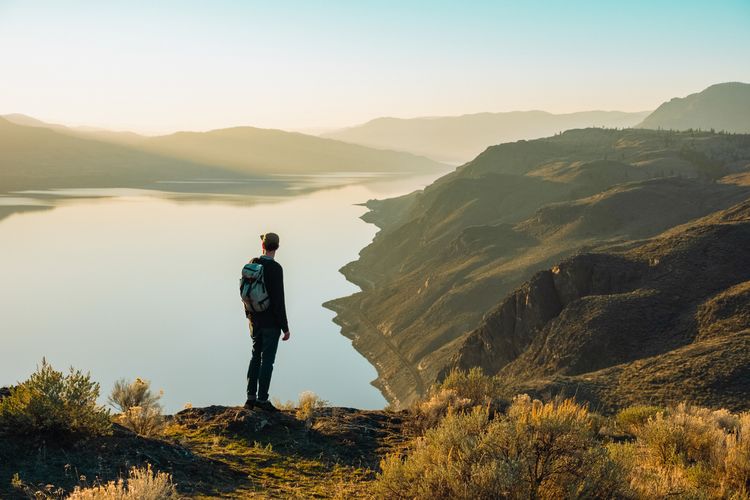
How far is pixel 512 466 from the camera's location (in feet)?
18.3

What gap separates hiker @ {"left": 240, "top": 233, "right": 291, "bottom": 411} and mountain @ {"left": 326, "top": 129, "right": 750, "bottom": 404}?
58.5ft

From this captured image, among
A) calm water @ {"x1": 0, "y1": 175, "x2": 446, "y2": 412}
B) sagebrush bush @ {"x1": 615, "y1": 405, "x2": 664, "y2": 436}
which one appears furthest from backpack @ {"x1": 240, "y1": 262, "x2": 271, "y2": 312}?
calm water @ {"x1": 0, "y1": 175, "x2": 446, "y2": 412}

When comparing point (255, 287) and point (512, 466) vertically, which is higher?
point (255, 287)

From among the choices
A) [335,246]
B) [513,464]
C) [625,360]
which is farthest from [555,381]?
[335,246]

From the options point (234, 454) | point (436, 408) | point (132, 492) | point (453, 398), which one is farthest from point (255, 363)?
point (132, 492)

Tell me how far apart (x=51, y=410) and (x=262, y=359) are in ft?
11.0

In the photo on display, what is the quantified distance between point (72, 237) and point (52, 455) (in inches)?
5059

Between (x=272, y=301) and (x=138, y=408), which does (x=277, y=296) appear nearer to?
(x=272, y=301)

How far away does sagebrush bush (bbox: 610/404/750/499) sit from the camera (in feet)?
19.6

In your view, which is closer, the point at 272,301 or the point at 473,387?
the point at 272,301

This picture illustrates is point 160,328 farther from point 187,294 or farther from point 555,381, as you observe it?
point 555,381

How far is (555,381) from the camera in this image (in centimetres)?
1873

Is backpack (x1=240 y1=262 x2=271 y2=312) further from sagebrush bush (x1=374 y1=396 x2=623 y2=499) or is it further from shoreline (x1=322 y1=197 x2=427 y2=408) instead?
shoreline (x1=322 y1=197 x2=427 y2=408)

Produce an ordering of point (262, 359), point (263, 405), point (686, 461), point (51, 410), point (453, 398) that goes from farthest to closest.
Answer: point (453, 398), point (263, 405), point (262, 359), point (686, 461), point (51, 410)
